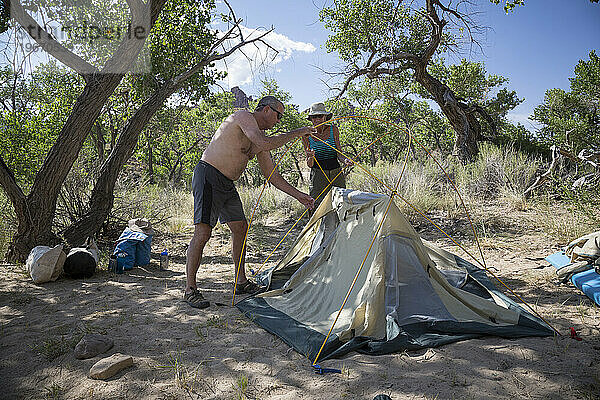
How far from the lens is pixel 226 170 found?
3.65 m

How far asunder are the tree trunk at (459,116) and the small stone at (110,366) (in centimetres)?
891

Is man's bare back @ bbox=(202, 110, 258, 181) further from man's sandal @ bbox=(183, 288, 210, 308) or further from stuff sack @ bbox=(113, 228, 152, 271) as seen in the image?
stuff sack @ bbox=(113, 228, 152, 271)

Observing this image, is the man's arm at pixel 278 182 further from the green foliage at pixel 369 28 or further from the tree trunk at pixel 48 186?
the green foliage at pixel 369 28

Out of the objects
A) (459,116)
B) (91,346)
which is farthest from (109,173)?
(459,116)

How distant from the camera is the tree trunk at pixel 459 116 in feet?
31.7

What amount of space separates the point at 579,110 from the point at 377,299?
725 inches

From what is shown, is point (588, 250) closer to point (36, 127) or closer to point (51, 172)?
point (51, 172)

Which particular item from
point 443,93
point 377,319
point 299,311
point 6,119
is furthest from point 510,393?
point 6,119

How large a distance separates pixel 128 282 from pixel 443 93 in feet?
27.5

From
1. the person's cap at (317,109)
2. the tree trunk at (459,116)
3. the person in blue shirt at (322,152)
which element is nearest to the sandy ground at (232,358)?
the person in blue shirt at (322,152)

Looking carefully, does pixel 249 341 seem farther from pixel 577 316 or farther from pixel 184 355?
pixel 577 316

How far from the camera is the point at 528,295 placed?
3426 millimetres

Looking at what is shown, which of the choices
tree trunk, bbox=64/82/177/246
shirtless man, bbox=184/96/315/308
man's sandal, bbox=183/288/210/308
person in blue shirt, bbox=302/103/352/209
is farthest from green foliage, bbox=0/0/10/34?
man's sandal, bbox=183/288/210/308

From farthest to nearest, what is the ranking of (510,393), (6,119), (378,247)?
(6,119) < (378,247) < (510,393)
